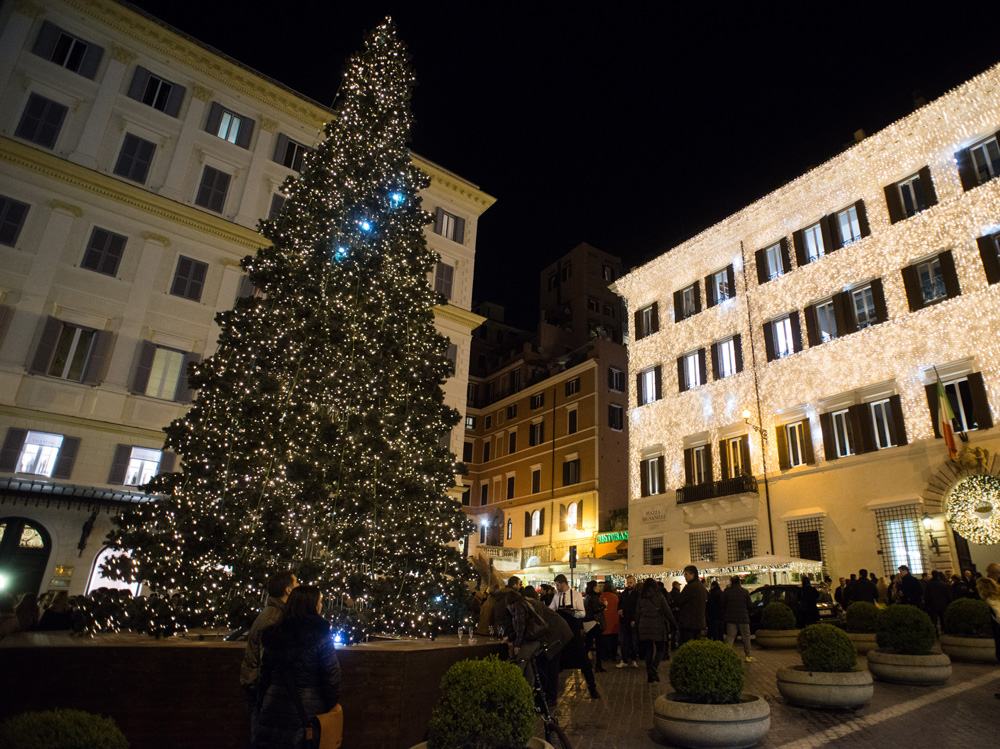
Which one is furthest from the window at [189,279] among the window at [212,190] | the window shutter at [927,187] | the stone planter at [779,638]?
the window shutter at [927,187]

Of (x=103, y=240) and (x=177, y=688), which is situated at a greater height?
(x=103, y=240)

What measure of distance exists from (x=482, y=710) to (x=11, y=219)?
21655 millimetres

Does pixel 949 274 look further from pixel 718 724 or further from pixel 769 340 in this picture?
pixel 718 724

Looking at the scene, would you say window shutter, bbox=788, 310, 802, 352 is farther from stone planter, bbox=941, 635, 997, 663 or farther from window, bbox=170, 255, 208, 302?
window, bbox=170, 255, 208, 302

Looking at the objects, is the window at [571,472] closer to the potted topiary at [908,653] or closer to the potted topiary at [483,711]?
the potted topiary at [908,653]

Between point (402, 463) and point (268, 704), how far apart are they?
5336 millimetres

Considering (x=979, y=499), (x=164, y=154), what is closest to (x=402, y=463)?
(x=979, y=499)

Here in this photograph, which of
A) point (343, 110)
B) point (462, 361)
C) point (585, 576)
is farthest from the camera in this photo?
point (585, 576)

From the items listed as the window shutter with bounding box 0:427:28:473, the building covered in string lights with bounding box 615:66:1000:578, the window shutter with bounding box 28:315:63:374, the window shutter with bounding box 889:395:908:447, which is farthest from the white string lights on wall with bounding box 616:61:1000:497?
the window shutter with bounding box 0:427:28:473

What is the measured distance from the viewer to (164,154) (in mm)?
21828

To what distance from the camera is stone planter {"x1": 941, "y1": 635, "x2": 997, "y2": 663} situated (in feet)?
34.3

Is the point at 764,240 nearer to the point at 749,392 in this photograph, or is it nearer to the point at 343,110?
the point at 749,392

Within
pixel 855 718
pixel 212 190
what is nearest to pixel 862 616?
pixel 855 718

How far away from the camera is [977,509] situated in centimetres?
1611
